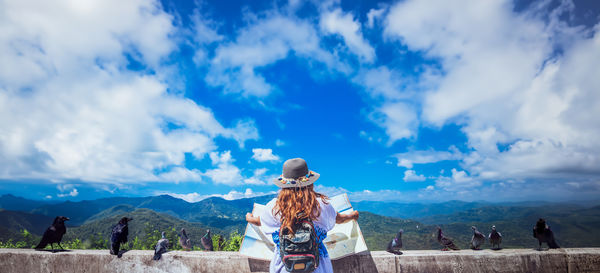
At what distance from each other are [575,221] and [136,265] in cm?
23573


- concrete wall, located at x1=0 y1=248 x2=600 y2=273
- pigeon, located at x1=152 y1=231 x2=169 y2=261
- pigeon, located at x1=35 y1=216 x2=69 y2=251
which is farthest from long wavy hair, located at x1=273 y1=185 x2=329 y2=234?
pigeon, located at x1=35 y1=216 x2=69 y2=251

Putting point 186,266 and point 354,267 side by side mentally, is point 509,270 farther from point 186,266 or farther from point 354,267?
point 186,266

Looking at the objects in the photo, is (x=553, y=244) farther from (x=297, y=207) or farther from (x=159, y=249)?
(x=159, y=249)

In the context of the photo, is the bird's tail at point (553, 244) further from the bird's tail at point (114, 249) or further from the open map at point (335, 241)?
the bird's tail at point (114, 249)

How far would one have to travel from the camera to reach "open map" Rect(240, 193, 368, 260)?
3.75m

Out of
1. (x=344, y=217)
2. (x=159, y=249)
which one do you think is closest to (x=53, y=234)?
(x=159, y=249)

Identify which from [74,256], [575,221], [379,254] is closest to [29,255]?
[74,256]

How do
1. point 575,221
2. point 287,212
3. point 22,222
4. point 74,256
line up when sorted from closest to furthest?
point 287,212, point 74,256, point 22,222, point 575,221

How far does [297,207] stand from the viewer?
9.07 ft

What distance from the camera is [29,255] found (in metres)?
4.70

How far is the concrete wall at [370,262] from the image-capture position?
153 inches

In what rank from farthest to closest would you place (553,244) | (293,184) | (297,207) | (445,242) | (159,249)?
(445,242) → (159,249) → (553,244) → (293,184) → (297,207)

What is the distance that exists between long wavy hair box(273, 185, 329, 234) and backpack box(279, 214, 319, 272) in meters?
0.06

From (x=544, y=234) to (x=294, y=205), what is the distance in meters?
4.33
